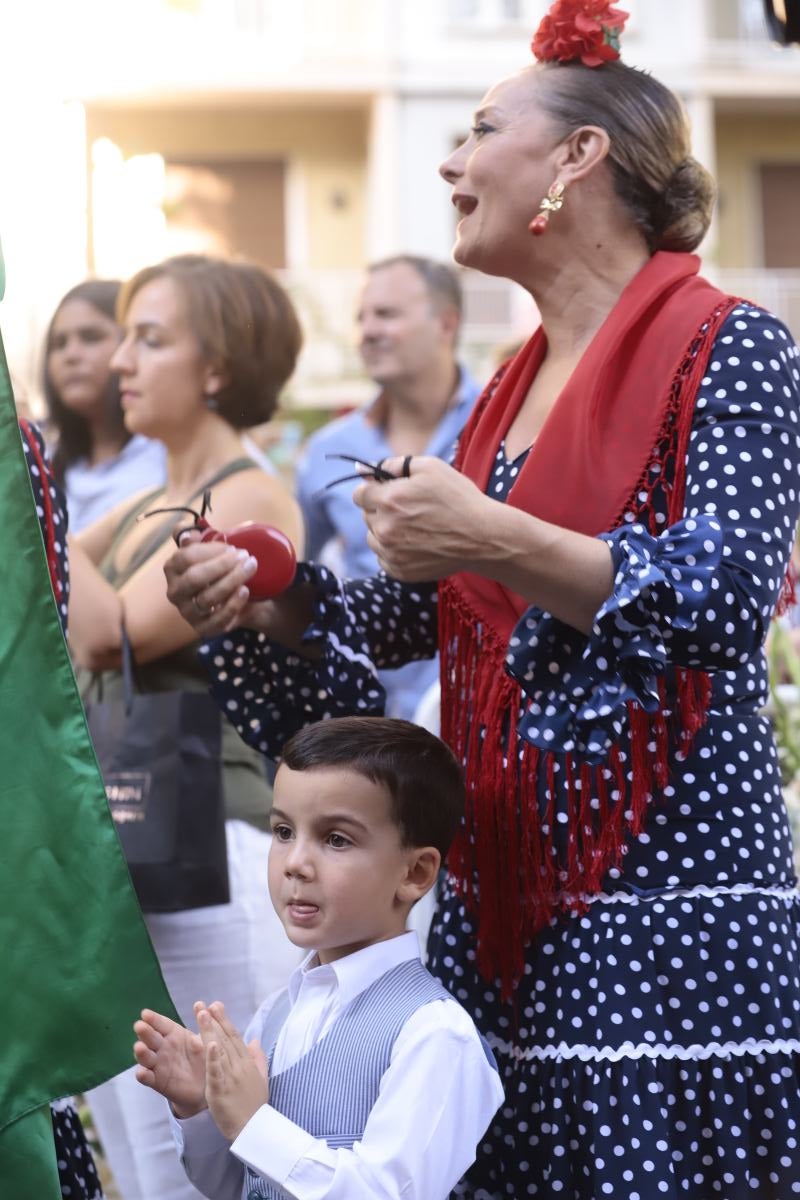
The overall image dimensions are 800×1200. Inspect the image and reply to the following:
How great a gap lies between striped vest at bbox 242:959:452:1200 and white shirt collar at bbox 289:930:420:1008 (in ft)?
0.04

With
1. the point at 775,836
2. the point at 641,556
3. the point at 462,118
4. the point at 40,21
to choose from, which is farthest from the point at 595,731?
the point at 462,118

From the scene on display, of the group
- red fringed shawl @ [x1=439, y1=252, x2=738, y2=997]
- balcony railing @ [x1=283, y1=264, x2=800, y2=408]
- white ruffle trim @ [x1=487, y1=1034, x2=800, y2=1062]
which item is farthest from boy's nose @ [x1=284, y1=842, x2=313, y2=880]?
balcony railing @ [x1=283, y1=264, x2=800, y2=408]

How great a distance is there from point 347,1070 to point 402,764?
1.20 feet

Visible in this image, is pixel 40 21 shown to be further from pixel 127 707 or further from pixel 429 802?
pixel 429 802

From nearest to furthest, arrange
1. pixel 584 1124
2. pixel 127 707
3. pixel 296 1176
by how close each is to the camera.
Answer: pixel 296 1176, pixel 584 1124, pixel 127 707

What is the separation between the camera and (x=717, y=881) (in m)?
1.86

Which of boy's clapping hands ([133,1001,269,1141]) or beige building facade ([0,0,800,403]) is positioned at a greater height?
beige building facade ([0,0,800,403])

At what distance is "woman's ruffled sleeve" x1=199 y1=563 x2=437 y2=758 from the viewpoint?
7.06 ft

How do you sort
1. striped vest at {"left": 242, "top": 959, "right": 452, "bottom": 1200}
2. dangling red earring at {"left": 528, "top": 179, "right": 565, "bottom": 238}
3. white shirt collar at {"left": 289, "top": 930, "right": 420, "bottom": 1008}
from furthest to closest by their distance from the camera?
dangling red earring at {"left": 528, "top": 179, "right": 565, "bottom": 238}
white shirt collar at {"left": 289, "top": 930, "right": 420, "bottom": 1008}
striped vest at {"left": 242, "top": 959, "right": 452, "bottom": 1200}

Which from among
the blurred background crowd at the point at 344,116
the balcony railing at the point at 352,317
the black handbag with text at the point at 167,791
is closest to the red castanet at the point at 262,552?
the black handbag with text at the point at 167,791

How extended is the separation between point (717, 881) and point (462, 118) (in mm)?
15464

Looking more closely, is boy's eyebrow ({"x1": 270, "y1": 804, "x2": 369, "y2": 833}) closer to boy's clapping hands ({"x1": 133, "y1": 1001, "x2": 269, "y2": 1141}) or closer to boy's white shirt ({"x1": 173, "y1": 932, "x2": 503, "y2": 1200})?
boy's white shirt ({"x1": 173, "y1": 932, "x2": 503, "y2": 1200})

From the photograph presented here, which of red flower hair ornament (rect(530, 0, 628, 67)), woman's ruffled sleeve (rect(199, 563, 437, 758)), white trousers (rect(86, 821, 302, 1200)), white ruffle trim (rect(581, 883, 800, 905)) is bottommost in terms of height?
white trousers (rect(86, 821, 302, 1200))

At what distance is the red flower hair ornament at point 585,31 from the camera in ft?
6.83
